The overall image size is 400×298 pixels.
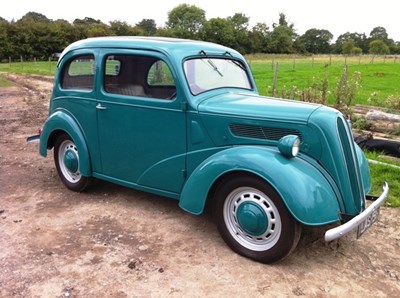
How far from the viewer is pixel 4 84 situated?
19172 mm

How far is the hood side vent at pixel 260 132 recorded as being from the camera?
11.5ft

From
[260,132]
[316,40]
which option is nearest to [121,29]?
[316,40]

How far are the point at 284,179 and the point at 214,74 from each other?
1.66 metres

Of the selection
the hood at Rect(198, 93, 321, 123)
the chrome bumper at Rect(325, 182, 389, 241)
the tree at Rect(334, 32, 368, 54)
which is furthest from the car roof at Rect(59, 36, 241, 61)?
the tree at Rect(334, 32, 368, 54)

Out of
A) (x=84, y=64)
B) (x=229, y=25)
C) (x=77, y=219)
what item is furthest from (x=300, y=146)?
(x=229, y=25)

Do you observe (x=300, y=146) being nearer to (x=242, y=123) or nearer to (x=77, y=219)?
(x=242, y=123)

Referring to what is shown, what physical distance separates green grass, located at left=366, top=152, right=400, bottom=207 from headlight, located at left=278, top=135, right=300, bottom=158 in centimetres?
216

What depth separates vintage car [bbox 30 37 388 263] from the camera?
10.9ft

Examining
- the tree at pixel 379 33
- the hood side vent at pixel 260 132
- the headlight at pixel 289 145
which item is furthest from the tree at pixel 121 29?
the headlight at pixel 289 145

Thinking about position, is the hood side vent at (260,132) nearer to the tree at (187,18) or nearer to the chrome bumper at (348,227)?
the chrome bumper at (348,227)

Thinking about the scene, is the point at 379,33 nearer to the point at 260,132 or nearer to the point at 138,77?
the point at 138,77

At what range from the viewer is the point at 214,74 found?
4387mm

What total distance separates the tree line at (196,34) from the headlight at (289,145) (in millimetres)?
55369

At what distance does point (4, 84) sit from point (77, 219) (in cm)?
1726
